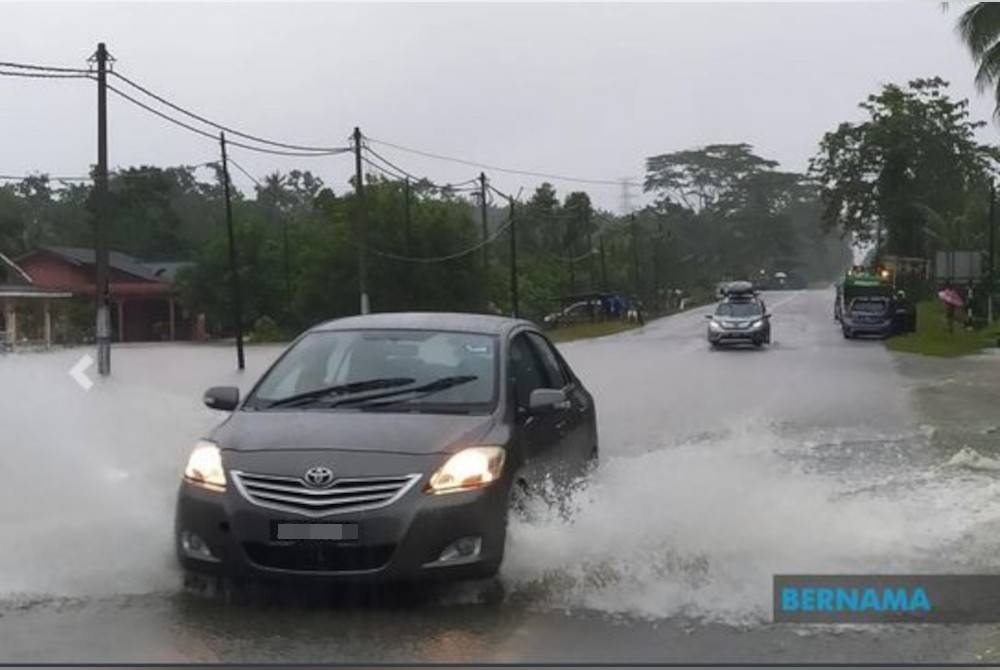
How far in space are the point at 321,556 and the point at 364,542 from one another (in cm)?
22

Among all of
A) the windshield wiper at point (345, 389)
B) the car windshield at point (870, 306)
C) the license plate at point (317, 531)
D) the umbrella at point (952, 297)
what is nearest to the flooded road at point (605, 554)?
the license plate at point (317, 531)

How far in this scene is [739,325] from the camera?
121 ft

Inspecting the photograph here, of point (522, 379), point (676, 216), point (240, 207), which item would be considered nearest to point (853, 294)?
point (522, 379)

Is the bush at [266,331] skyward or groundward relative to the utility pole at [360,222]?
groundward

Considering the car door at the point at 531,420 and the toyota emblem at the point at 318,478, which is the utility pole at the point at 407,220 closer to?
the car door at the point at 531,420

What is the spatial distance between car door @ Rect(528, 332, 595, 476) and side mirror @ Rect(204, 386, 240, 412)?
1.86 m

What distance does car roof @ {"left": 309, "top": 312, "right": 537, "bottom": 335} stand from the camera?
7223mm

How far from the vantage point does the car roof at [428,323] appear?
23.7ft

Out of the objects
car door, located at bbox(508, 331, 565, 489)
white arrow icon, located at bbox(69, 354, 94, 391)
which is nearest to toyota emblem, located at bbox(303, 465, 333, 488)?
car door, located at bbox(508, 331, 565, 489)

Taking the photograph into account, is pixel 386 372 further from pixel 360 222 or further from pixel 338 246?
pixel 338 246

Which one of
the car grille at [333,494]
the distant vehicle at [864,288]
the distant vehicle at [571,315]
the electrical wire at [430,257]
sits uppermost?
the electrical wire at [430,257]

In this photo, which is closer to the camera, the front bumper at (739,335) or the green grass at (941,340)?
the green grass at (941,340)

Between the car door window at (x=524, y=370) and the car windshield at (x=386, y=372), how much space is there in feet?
0.55

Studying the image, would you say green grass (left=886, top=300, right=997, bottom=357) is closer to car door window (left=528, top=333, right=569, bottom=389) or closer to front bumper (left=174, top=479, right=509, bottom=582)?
car door window (left=528, top=333, right=569, bottom=389)
